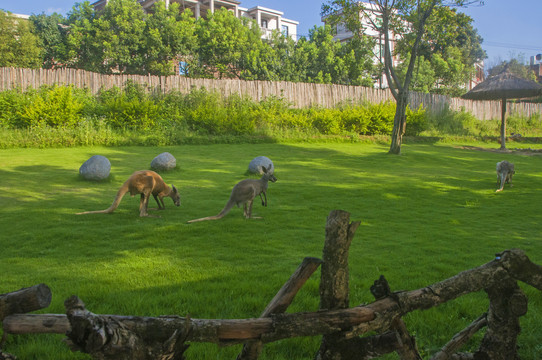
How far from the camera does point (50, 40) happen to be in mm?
35312

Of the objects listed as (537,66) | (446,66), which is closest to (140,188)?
(446,66)

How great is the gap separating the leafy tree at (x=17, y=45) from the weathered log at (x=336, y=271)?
116 feet

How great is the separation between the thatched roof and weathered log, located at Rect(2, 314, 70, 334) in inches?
1000

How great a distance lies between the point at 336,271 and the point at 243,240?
4.24 m

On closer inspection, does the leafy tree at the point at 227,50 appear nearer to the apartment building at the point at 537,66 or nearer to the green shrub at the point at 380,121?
the green shrub at the point at 380,121

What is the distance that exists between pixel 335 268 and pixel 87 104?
2022 centimetres

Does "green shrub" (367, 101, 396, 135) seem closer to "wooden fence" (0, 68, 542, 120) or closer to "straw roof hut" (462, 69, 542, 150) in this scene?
"wooden fence" (0, 68, 542, 120)

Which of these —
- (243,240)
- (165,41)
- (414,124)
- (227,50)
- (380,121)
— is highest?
(165,41)

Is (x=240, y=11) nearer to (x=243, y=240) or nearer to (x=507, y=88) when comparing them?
(x=507, y=88)

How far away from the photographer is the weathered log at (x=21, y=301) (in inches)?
72.4

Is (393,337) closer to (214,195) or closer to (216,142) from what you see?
(214,195)

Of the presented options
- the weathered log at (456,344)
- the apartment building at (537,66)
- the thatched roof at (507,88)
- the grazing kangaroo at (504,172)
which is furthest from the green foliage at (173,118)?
the apartment building at (537,66)

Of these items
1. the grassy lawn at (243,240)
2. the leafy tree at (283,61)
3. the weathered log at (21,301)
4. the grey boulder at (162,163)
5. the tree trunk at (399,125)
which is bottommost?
the grassy lawn at (243,240)

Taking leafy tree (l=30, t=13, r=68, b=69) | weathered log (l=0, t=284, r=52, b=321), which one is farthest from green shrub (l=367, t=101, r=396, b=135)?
leafy tree (l=30, t=13, r=68, b=69)
